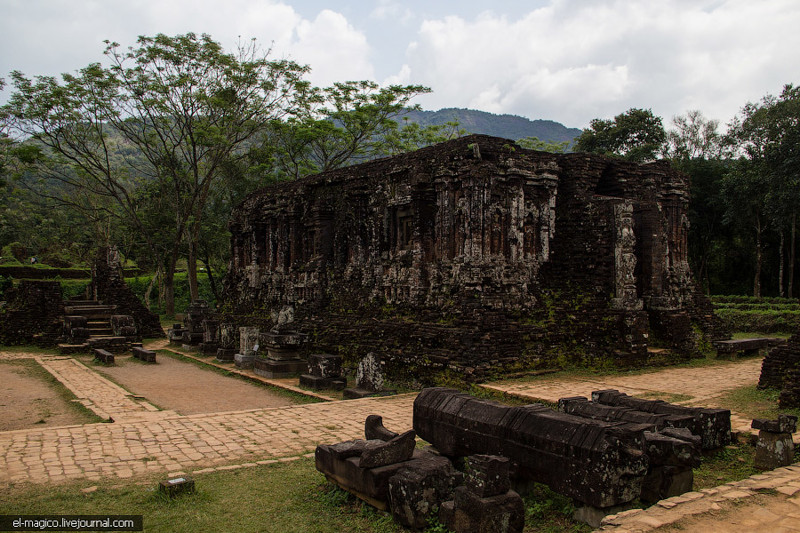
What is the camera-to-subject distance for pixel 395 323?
12.8 meters

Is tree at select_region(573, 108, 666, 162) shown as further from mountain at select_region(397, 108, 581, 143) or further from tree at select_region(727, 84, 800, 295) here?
mountain at select_region(397, 108, 581, 143)

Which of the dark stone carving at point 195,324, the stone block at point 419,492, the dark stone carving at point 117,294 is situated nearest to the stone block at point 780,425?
the stone block at point 419,492

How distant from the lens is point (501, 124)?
140 meters

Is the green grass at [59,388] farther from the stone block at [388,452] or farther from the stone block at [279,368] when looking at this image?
the stone block at [388,452]

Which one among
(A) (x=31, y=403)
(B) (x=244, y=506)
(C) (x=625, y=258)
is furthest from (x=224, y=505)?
(C) (x=625, y=258)

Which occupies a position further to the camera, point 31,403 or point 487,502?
point 31,403

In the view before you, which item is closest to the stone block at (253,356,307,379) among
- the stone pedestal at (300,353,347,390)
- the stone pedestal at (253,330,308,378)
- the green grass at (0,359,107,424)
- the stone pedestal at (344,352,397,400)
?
the stone pedestal at (253,330,308,378)

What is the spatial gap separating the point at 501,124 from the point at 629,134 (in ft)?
359

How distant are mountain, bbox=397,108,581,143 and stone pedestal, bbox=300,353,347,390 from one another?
398ft

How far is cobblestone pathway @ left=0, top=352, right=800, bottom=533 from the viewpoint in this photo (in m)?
4.55

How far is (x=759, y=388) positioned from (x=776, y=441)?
14.5 ft

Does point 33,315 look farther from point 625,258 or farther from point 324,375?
point 625,258

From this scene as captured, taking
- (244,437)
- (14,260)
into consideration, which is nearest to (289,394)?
(244,437)

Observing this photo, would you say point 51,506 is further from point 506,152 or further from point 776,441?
point 506,152
